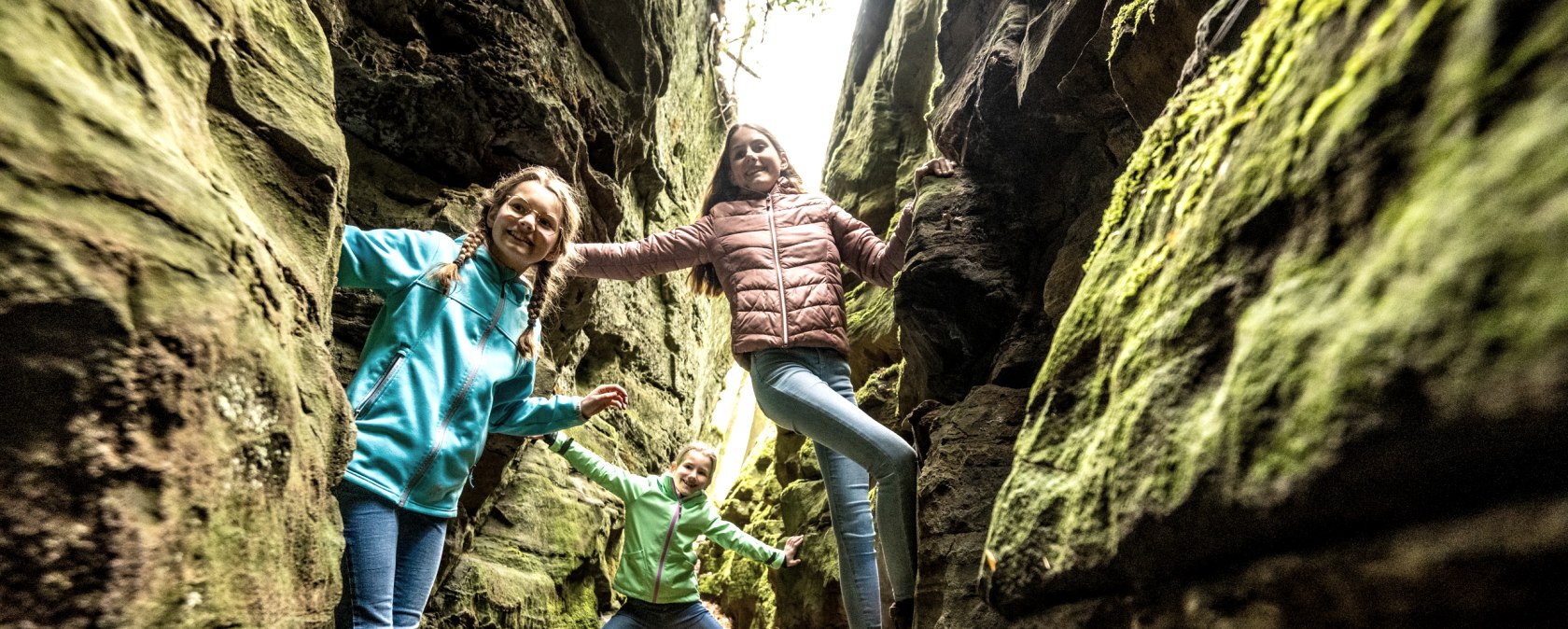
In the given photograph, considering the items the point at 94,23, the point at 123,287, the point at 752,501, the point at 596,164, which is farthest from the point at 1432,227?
the point at 752,501

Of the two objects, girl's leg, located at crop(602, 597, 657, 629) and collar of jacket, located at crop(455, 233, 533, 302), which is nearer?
collar of jacket, located at crop(455, 233, 533, 302)

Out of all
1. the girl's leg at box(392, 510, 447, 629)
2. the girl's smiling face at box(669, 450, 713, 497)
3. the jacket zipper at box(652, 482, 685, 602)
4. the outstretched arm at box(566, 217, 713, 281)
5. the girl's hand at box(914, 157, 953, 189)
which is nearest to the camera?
the girl's leg at box(392, 510, 447, 629)

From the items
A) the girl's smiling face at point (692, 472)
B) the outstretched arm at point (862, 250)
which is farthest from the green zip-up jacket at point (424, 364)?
the girl's smiling face at point (692, 472)

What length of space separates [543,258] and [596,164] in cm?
359

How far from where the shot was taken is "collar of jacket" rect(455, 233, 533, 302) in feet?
10.2

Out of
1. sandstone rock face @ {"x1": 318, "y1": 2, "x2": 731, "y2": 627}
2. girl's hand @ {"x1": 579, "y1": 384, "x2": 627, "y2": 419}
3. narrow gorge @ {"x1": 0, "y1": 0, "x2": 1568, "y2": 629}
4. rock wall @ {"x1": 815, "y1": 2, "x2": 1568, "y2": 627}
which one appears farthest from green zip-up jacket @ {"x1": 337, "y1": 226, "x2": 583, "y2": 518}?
rock wall @ {"x1": 815, "y1": 2, "x2": 1568, "y2": 627}

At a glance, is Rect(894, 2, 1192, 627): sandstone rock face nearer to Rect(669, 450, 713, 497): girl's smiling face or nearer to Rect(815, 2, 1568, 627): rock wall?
Rect(815, 2, 1568, 627): rock wall

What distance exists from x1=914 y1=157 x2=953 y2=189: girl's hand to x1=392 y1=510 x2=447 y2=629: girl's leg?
149 inches

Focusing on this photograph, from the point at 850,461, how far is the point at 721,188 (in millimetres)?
2053

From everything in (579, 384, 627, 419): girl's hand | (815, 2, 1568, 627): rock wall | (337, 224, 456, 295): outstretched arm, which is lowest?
(815, 2, 1568, 627): rock wall

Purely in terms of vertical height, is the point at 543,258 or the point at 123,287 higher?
the point at 543,258

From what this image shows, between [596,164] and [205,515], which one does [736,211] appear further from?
[205,515]

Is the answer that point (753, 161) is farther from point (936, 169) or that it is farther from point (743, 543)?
point (743, 543)

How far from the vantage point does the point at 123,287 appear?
1269 mm
